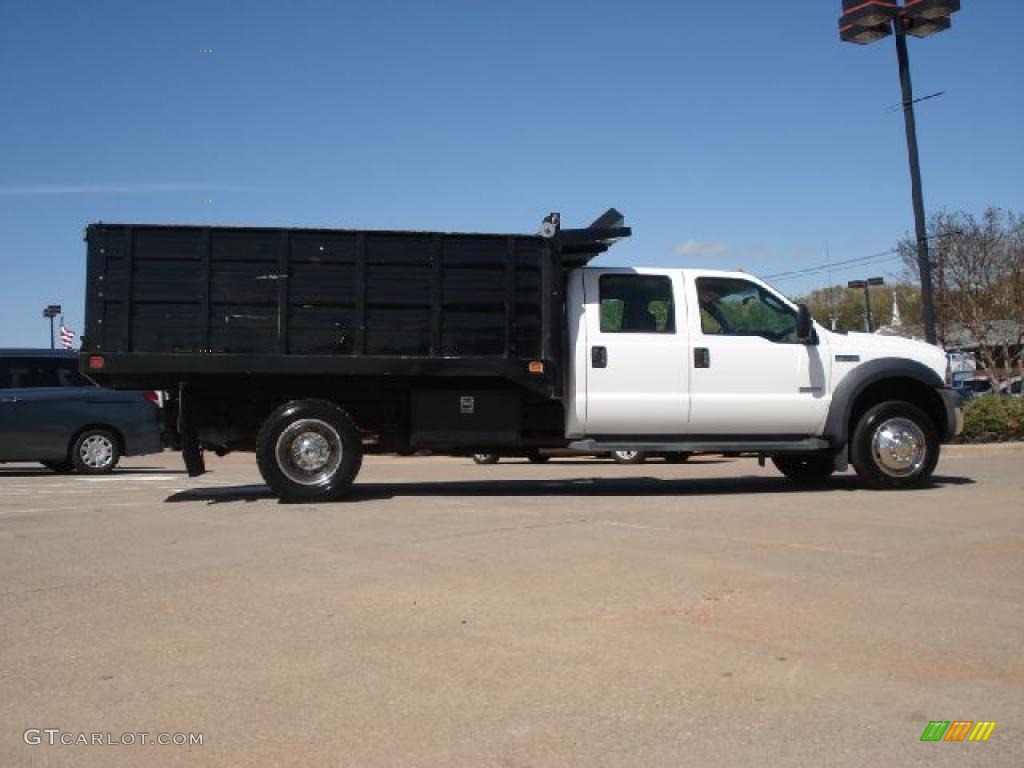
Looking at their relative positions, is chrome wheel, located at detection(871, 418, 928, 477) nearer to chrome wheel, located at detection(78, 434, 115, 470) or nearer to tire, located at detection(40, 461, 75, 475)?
chrome wheel, located at detection(78, 434, 115, 470)

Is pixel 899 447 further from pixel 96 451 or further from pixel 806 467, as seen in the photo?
pixel 96 451

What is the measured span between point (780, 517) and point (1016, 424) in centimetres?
1253

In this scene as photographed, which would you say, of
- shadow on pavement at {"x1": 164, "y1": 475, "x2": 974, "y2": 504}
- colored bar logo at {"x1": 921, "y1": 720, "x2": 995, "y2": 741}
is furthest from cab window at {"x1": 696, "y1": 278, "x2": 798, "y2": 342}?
colored bar logo at {"x1": 921, "y1": 720, "x2": 995, "y2": 741}

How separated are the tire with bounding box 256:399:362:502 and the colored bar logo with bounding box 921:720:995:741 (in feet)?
21.7

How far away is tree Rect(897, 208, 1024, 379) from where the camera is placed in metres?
33.8

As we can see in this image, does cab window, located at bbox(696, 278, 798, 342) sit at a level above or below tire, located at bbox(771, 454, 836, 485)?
above

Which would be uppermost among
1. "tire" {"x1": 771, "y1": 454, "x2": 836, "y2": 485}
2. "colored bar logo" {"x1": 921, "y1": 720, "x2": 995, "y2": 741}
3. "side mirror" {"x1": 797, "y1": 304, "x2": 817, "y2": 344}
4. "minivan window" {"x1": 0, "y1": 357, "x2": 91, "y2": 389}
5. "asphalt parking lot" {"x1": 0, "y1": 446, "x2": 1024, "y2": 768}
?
"minivan window" {"x1": 0, "y1": 357, "x2": 91, "y2": 389}

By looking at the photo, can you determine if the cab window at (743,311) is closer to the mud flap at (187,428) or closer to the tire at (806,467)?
the tire at (806,467)

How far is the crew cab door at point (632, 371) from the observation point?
32.2 feet

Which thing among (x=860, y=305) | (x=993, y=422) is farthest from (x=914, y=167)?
(x=860, y=305)

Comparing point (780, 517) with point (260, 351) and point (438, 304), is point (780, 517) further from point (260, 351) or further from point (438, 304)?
point (260, 351)

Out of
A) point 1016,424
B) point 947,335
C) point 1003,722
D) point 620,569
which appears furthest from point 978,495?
point 947,335

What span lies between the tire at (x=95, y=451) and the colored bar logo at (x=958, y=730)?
13.8 meters

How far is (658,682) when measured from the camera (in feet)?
13.8
